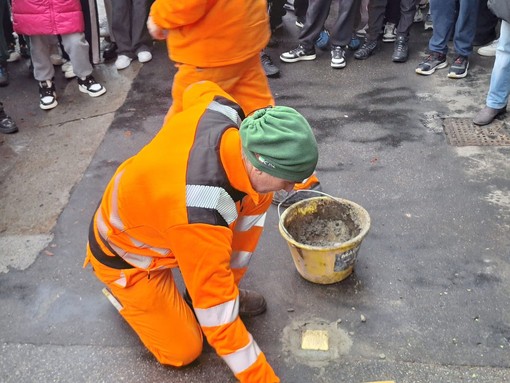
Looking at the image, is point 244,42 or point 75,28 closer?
point 244,42

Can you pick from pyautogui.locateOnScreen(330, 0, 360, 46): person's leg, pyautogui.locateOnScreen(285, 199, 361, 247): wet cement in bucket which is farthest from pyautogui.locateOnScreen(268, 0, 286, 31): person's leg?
pyautogui.locateOnScreen(285, 199, 361, 247): wet cement in bucket

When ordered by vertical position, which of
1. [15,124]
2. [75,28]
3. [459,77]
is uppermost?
[75,28]

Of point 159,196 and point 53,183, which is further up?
point 159,196

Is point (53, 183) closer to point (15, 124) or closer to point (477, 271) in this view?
point (15, 124)

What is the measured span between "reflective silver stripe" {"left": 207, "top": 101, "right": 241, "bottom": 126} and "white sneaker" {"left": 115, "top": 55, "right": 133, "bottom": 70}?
11.9ft

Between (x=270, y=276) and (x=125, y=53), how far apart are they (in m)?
3.67

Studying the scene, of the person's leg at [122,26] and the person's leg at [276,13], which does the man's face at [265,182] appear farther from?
the person's leg at [276,13]

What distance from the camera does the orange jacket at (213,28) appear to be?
3.13 metres

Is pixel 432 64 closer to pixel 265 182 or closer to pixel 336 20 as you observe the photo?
pixel 336 20

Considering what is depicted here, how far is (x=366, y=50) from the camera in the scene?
568cm

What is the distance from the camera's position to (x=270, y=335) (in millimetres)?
2873

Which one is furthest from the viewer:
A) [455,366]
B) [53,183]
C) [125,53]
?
[125,53]

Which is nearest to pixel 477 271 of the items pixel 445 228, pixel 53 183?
pixel 445 228

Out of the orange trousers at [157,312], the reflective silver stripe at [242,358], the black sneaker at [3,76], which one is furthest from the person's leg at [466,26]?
the black sneaker at [3,76]
